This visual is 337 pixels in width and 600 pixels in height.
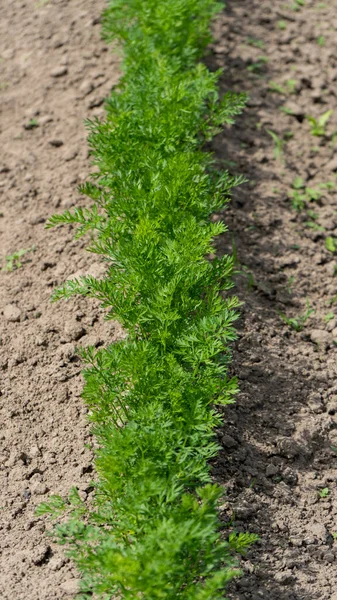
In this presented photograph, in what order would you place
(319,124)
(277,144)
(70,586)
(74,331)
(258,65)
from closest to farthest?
(70,586), (74,331), (277,144), (319,124), (258,65)

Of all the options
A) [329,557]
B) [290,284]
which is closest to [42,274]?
[290,284]

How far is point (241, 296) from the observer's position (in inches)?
183

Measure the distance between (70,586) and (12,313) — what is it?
5.33 ft

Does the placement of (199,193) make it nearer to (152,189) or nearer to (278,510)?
(152,189)

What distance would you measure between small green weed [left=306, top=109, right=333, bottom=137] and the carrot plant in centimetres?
125

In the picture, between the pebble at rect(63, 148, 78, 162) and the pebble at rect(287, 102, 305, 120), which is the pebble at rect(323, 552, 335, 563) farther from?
the pebble at rect(287, 102, 305, 120)

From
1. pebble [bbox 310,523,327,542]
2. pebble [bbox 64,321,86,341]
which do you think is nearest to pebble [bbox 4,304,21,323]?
pebble [bbox 64,321,86,341]

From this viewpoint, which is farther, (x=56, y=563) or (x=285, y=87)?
(x=285, y=87)

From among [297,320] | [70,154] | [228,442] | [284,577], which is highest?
[70,154]

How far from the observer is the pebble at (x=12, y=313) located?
4.46m

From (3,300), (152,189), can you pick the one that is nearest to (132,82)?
(152,189)

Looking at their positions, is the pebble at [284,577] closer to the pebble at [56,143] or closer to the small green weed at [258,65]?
the pebble at [56,143]

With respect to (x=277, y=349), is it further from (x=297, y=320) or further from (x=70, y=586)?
(x=70, y=586)

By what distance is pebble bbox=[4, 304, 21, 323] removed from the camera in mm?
4465
